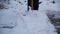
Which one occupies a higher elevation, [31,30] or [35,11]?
[35,11]

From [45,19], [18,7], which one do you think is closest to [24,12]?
[18,7]

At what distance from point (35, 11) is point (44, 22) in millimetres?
134

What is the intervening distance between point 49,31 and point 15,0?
40 centimetres

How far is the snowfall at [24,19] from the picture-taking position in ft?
3.35

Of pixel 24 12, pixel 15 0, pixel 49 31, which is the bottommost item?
pixel 49 31

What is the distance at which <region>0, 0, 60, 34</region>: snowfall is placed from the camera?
1021 millimetres

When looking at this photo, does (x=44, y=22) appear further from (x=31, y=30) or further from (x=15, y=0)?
(x=15, y=0)

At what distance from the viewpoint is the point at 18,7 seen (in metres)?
1.15

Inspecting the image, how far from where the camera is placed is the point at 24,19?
1.12 metres

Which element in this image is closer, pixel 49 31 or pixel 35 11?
pixel 49 31

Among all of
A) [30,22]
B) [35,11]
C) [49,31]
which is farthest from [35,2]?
[49,31]

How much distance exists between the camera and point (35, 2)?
114cm

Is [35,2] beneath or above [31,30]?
above

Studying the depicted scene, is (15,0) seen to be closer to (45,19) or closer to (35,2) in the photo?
(35,2)
